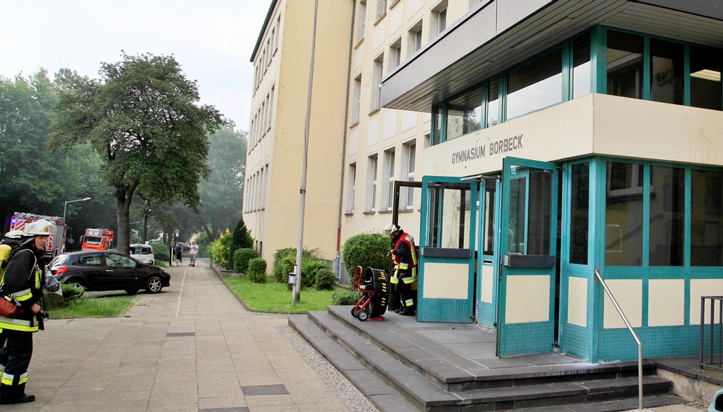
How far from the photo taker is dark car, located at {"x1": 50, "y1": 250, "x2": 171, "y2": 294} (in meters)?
18.1

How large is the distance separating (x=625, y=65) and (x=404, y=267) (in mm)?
5033

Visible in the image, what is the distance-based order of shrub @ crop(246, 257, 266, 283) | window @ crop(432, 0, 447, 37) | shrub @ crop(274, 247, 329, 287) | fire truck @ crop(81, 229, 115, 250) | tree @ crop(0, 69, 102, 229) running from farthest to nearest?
tree @ crop(0, 69, 102, 229) < fire truck @ crop(81, 229, 115, 250) < shrub @ crop(246, 257, 266, 283) < shrub @ crop(274, 247, 329, 287) < window @ crop(432, 0, 447, 37)

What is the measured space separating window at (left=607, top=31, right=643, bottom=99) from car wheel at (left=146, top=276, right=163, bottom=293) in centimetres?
1775

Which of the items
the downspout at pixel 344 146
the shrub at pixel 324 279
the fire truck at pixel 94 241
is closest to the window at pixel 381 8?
the downspout at pixel 344 146

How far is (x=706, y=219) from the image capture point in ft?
24.0

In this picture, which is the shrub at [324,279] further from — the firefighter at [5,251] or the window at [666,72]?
the window at [666,72]

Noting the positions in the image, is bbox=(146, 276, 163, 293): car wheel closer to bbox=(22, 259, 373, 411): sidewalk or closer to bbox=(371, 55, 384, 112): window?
bbox=(22, 259, 373, 411): sidewalk

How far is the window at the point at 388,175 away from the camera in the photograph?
19719 mm

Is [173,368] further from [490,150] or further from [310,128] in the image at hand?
[310,128]

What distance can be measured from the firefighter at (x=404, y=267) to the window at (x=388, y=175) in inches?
359

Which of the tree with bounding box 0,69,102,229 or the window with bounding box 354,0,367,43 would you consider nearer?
the window with bounding box 354,0,367,43

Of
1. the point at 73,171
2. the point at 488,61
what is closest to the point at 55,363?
the point at 488,61

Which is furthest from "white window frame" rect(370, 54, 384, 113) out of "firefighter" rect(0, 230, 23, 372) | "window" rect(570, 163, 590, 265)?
"firefighter" rect(0, 230, 23, 372)

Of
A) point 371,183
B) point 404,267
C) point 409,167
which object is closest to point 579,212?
point 404,267
